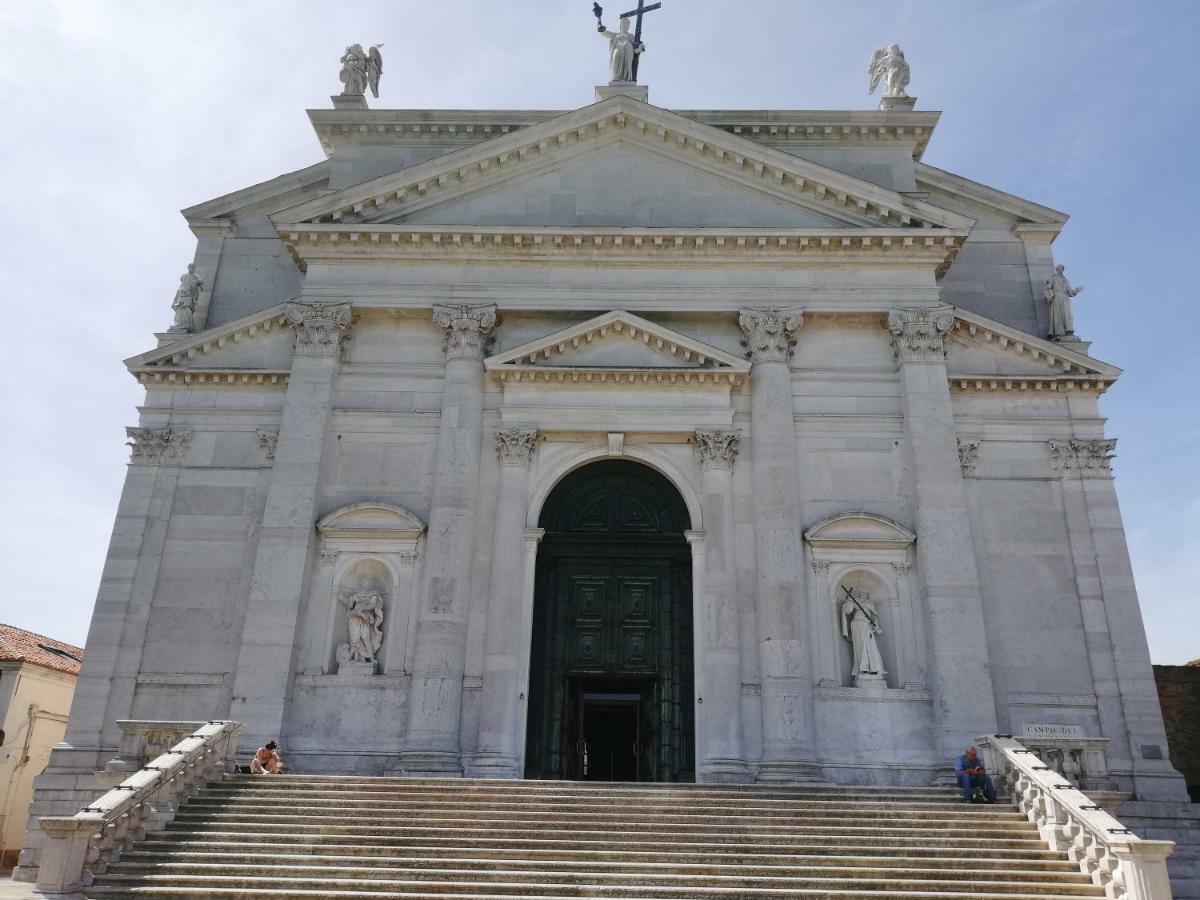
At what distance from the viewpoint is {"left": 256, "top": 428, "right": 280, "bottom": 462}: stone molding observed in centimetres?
2305

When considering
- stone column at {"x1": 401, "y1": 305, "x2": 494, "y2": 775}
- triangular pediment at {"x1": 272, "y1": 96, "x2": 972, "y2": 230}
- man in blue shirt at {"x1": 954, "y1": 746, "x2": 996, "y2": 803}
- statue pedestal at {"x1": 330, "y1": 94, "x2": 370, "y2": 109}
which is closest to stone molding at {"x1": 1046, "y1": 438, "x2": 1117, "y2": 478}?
triangular pediment at {"x1": 272, "y1": 96, "x2": 972, "y2": 230}

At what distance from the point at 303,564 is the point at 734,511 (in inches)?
361

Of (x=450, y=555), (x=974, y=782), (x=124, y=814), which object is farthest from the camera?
(x=450, y=555)

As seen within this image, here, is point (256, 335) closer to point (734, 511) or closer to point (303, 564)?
point (303, 564)

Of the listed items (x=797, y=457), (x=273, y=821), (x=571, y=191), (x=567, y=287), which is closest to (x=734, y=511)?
(x=797, y=457)

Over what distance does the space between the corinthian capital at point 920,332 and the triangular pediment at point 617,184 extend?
2.10 metres

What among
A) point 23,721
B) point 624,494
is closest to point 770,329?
point 624,494

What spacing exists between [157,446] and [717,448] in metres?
13.0

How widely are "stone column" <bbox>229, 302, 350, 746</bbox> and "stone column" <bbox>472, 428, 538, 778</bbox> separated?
13.0 ft

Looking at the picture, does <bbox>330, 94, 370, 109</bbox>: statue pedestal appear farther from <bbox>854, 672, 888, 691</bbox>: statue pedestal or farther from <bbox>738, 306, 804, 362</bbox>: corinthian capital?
<bbox>854, 672, 888, 691</bbox>: statue pedestal

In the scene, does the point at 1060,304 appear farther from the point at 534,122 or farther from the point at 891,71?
the point at 534,122

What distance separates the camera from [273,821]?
14961 mm

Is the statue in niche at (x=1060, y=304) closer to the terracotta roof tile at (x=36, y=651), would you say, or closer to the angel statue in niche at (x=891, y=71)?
the angel statue in niche at (x=891, y=71)

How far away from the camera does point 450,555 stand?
20797mm
